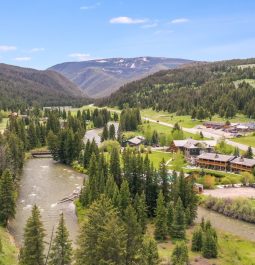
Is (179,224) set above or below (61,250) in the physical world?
below

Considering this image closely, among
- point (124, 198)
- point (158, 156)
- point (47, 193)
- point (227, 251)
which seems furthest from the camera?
point (158, 156)

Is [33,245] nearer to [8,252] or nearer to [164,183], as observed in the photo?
[8,252]

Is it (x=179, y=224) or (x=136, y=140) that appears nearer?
(x=179, y=224)

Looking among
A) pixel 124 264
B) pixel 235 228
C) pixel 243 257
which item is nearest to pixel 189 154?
pixel 235 228

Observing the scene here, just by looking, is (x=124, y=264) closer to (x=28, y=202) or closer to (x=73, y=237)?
(x=73, y=237)

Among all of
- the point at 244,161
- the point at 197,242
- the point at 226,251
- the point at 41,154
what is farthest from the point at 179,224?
the point at 41,154

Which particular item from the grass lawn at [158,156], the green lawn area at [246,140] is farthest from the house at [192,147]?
the green lawn area at [246,140]

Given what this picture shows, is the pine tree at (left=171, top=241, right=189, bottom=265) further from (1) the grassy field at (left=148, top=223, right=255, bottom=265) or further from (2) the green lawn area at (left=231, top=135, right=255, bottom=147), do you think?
(2) the green lawn area at (left=231, top=135, right=255, bottom=147)
